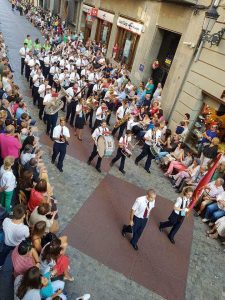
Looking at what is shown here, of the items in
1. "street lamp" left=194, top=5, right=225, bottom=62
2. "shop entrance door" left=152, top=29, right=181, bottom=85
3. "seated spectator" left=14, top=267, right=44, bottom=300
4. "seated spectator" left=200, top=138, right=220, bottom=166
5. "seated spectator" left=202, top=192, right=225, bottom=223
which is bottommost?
"seated spectator" left=202, top=192, right=225, bottom=223

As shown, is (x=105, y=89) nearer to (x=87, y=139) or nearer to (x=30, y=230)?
(x=87, y=139)

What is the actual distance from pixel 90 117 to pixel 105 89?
201 centimetres

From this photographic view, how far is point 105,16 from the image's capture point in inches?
877

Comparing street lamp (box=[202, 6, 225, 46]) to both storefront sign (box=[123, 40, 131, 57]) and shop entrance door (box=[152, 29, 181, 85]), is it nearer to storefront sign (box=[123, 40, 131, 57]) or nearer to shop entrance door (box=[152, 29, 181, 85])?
shop entrance door (box=[152, 29, 181, 85])

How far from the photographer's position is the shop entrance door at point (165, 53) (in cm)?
1592

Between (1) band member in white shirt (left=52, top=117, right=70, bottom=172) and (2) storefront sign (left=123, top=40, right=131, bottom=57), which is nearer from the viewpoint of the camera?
(1) band member in white shirt (left=52, top=117, right=70, bottom=172)

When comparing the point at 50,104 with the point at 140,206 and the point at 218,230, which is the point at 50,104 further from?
the point at 218,230

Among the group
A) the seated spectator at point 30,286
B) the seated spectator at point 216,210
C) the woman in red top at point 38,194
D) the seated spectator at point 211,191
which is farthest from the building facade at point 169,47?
the seated spectator at point 30,286

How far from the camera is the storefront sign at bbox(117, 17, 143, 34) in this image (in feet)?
58.2

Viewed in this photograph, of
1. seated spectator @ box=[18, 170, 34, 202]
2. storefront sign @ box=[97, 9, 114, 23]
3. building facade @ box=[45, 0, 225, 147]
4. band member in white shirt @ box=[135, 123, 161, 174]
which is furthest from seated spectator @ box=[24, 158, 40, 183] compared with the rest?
storefront sign @ box=[97, 9, 114, 23]

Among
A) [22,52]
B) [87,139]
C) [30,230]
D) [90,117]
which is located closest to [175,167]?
[87,139]

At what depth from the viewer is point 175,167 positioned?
10.5m

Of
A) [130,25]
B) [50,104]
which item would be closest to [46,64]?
[50,104]

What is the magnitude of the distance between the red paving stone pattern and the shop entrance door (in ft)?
31.6
